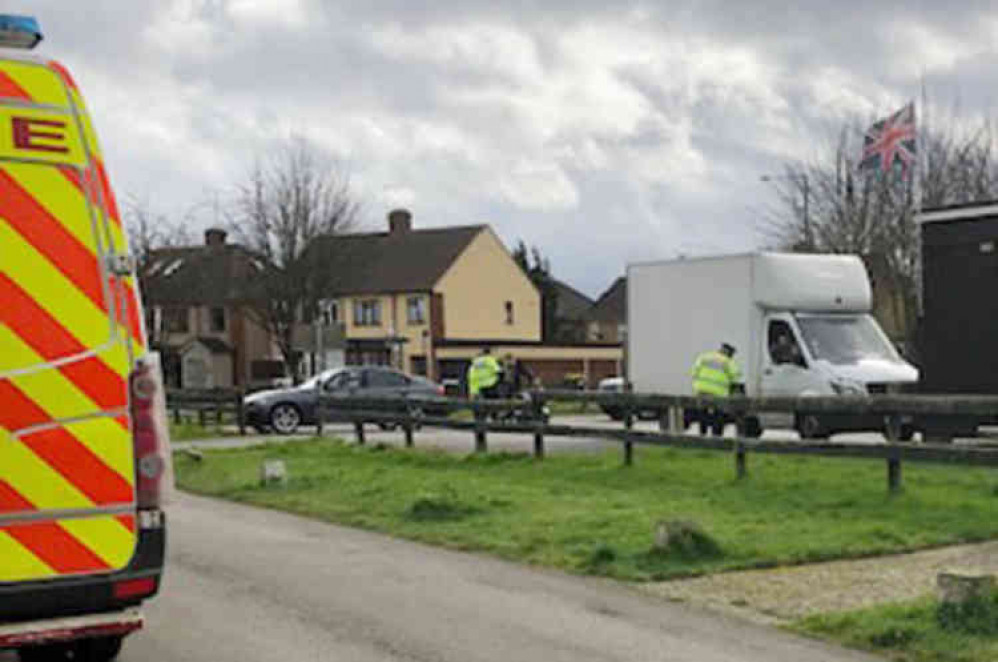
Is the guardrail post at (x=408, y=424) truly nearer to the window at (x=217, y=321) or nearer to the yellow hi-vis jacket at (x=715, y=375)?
the yellow hi-vis jacket at (x=715, y=375)

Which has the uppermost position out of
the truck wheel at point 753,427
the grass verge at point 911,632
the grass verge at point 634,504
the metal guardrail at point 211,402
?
the metal guardrail at point 211,402

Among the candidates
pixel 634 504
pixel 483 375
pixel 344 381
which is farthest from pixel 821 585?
pixel 344 381

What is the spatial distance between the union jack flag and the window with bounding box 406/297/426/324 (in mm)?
32671

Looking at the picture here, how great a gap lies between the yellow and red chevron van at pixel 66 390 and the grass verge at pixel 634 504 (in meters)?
4.58

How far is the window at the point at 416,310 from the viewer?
67062 millimetres

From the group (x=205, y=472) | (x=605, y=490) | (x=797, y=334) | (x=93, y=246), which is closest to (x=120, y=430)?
(x=93, y=246)

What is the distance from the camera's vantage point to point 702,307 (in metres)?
23.1

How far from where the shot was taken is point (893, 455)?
1258 centimetres

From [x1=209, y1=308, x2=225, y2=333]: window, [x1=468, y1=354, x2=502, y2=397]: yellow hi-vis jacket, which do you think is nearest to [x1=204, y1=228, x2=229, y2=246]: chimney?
[x1=209, y1=308, x2=225, y2=333]: window

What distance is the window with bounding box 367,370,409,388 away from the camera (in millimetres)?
31203

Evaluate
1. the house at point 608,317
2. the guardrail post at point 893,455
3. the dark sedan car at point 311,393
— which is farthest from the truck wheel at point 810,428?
the house at point 608,317

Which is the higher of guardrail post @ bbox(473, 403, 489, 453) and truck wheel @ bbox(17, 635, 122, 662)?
guardrail post @ bbox(473, 403, 489, 453)

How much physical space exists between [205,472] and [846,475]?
8.58 metres

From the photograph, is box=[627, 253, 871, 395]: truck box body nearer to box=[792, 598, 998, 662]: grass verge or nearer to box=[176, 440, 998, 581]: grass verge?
box=[176, 440, 998, 581]: grass verge
